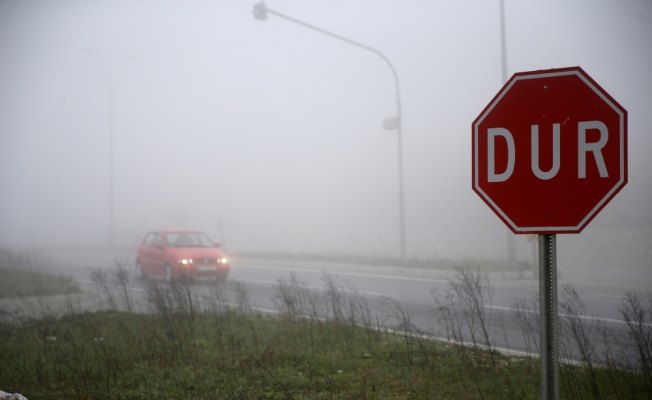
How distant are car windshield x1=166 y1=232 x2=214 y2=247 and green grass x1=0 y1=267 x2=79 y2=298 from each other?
3.15 meters

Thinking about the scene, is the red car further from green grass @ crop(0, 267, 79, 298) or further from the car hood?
green grass @ crop(0, 267, 79, 298)

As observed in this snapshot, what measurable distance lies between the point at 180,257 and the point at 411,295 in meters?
6.93

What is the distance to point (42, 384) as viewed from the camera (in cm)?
611

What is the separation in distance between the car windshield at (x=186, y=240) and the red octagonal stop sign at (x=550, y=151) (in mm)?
15730

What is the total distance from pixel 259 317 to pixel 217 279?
7.61 metres

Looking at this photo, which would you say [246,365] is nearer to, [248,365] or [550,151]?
[248,365]

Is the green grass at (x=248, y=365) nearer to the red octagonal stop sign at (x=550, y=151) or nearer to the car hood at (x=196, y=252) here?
the red octagonal stop sign at (x=550, y=151)

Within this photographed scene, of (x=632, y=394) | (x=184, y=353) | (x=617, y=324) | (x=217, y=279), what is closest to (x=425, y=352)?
(x=632, y=394)

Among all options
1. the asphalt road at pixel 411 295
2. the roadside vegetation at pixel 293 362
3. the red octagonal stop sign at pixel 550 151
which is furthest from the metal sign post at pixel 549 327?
the asphalt road at pixel 411 295

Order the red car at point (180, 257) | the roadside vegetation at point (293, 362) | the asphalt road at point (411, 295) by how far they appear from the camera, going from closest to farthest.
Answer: the roadside vegetation at point (293, 362)
the asphalt road at point (411, 295)
the red car at point (180, 257)

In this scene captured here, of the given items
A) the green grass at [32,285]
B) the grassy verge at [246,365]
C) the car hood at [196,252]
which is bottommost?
the green grass at [32,285]

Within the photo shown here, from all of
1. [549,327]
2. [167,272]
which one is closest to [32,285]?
[167,272]

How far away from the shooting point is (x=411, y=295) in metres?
13.6

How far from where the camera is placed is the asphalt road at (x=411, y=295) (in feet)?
29.0
